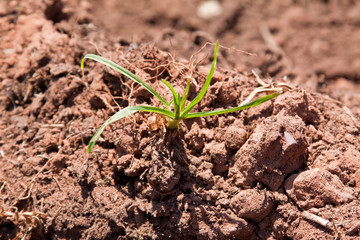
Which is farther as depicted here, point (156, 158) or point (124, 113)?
point (156, 158)

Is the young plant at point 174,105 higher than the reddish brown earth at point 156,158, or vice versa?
the young plant at point 174,105

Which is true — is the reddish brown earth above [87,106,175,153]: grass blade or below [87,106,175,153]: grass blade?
below

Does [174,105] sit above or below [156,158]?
above

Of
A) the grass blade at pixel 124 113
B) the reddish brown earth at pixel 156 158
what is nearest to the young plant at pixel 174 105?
the grass blade at pixel 124 113

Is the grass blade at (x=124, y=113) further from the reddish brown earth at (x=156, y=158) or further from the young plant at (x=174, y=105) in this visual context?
the reddish brown earth at (x=156, y=158)

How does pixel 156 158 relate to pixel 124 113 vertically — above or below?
below

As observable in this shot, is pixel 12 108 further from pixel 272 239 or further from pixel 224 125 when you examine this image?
pixel 272 239

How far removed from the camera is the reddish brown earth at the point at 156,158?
59.9 inches

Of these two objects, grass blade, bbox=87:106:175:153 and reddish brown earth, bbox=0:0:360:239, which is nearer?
grass blade, bbox=87:106:175:153

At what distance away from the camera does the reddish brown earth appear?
Answer: 1521 millimetres

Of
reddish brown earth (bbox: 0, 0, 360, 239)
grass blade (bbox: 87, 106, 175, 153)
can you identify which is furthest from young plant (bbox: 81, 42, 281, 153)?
reddish brown earth (bbox: 0, 0, 360, 239)

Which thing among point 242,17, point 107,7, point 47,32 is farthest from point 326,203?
point 107,7

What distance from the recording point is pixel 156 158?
1.52 meters

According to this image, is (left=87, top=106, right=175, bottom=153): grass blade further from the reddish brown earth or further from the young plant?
the reddish brown earth
